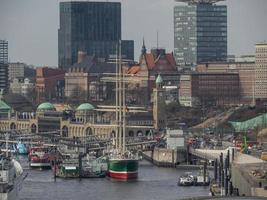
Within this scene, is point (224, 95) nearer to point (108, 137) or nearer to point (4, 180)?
point (108, 137)

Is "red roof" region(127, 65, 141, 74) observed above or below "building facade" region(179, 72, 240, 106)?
above

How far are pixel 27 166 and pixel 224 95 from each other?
171 ft

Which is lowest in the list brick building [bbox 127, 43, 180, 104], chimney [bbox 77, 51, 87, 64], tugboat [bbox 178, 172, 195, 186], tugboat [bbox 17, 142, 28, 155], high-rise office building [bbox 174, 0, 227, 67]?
tugboat [bbox 17, 142, 28, 155]

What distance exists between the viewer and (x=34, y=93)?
429 ft

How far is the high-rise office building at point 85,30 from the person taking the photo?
149 m

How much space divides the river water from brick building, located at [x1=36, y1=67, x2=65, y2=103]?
70716 mm

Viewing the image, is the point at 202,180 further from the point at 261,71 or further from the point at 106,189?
the point at 261,71

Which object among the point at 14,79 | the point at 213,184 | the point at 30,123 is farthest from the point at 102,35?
the point at 213,184

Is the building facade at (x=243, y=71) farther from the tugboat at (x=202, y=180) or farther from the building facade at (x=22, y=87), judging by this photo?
the tugboat at (x=202, y=180)

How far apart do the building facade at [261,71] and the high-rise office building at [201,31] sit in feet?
51.2

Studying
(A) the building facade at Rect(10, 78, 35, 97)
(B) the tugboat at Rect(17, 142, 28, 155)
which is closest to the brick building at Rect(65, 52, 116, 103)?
(A) the building facade at Rect(10, 78, 35, 97)

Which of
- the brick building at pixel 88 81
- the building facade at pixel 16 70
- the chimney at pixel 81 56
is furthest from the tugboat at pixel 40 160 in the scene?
the building facade at pixel 16 70

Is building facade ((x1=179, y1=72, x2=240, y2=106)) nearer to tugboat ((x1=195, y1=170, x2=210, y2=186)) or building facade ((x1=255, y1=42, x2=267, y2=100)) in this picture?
building facade ((x1=255, y1=42, x2=267, y2=100))

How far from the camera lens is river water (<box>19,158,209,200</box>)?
46281 millimetres
